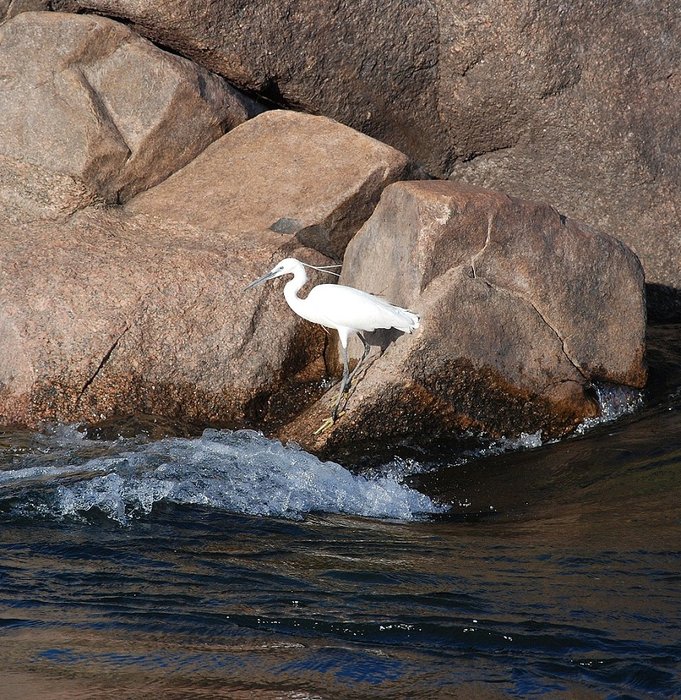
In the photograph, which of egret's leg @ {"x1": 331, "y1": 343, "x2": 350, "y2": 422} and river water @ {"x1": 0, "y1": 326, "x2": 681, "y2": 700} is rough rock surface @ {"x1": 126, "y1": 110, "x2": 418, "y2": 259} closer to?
egret's leg @ {"x1": 331, "y1": 343, "x2": 350, "y2": 422}

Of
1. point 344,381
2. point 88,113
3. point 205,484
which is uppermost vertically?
point 88,113

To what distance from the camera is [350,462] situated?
621cm

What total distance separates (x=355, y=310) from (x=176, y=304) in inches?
48.1

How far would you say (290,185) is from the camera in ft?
25.0

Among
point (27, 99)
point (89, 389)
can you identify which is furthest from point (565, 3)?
point (89, 389)

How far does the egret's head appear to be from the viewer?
22.2ft

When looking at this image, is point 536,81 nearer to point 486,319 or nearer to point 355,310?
point 486,319

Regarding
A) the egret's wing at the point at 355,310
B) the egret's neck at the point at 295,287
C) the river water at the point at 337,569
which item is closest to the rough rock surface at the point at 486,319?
the egret's wing at the point at 355,310

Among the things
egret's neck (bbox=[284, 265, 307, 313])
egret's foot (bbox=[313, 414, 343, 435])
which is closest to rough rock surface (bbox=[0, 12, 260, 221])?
egret's neck (bbox=[284, 265, 307, 313])

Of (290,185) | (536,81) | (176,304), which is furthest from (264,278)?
(536,81)

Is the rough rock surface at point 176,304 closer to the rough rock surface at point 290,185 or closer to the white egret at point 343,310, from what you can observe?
the rough rock surface at point 290,185

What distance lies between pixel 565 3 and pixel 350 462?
443cm

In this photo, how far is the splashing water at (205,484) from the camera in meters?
5.18

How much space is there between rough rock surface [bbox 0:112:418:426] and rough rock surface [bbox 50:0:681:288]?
3.91 feet
